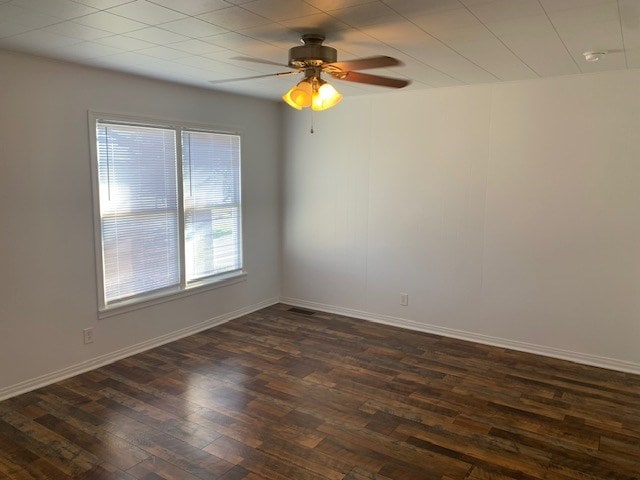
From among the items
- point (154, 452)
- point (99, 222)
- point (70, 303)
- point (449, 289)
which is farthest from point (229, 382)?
point (449, 289)

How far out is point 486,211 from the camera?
4.29 metres

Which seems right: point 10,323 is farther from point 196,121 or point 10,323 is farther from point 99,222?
point 196,121

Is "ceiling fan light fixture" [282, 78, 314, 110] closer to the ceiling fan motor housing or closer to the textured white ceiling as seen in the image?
the ceiling fan motor housing

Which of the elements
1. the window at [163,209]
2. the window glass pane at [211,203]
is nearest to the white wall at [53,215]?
the window at [163,209]

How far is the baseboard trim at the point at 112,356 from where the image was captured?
3369mm

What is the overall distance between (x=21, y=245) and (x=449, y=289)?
11.9 ft

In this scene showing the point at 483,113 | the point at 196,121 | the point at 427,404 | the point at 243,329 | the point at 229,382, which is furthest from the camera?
the point at 243,329

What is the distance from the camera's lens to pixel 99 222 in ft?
12.3

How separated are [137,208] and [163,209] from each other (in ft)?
0.92

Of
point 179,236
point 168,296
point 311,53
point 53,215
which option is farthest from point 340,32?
point 168,296

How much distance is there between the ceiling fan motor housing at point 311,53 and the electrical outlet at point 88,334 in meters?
2.66

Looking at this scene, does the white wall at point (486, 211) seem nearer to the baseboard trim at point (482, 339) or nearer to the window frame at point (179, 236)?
the baseboard trim at point (482, 339)

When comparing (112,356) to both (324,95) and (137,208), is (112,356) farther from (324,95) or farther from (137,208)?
(324,95)

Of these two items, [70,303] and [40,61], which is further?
[70,303]
